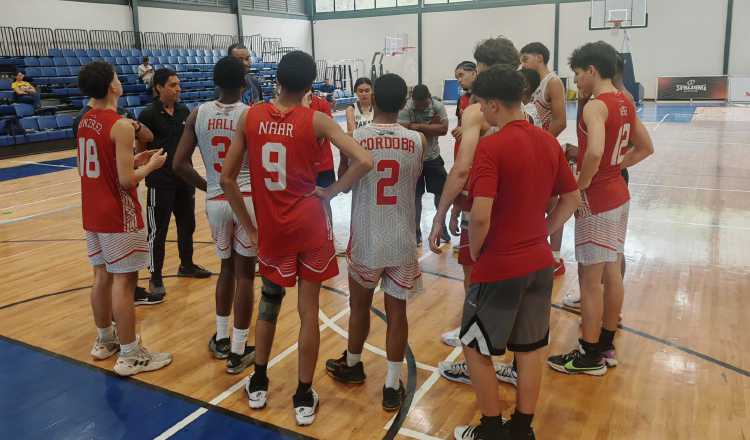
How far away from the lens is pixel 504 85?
243 centimetres

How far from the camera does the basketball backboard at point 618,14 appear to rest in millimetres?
22016

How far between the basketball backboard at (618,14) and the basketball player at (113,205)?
22575mm

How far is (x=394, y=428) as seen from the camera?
3.04 m

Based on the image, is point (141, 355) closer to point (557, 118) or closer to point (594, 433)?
point (594, 433)

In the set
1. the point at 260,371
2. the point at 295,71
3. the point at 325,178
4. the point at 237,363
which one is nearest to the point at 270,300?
the point at 260,371

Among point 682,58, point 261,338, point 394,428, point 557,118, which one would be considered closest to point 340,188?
point 261,338

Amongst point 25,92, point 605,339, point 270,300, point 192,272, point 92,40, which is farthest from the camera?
point 92,40

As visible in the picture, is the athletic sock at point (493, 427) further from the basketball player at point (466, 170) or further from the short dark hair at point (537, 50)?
the short dark hair at point (537, 50)

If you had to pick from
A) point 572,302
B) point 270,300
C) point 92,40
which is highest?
point 92,40

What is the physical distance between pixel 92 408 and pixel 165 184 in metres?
2.09

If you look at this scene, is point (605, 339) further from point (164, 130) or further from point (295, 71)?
point (164, 130)

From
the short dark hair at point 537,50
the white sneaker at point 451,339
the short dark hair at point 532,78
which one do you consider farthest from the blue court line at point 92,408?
the short dark hair at point 537,50

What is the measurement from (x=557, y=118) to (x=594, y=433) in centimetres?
216

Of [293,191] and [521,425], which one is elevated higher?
[293,191]
